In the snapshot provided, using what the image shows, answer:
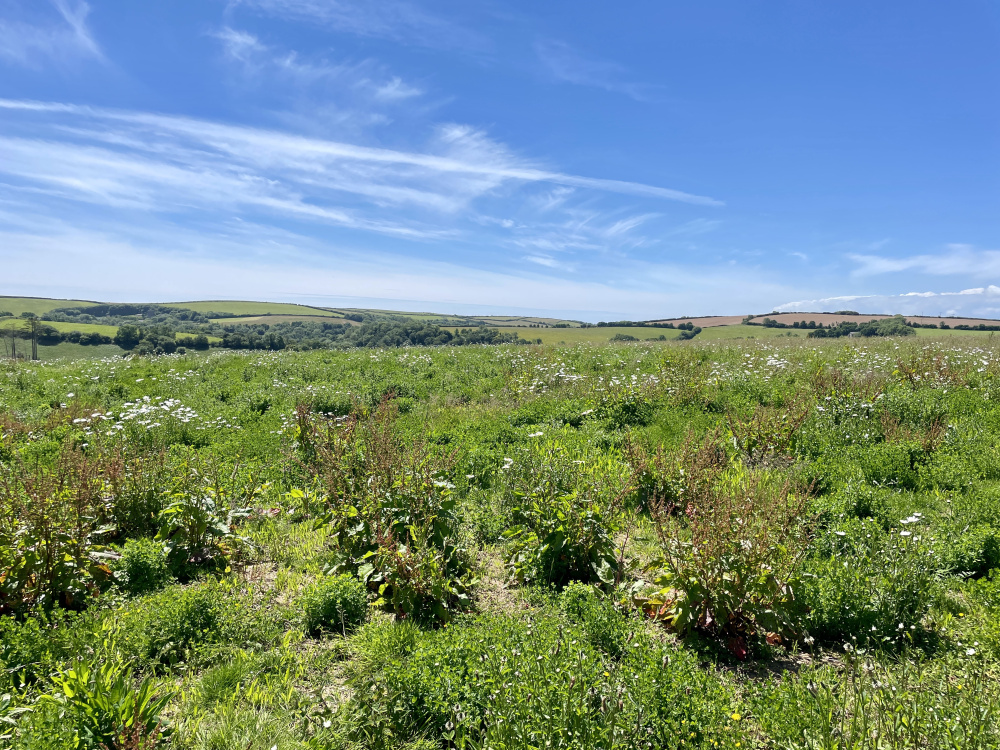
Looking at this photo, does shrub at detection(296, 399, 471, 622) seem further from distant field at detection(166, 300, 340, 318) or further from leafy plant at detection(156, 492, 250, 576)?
distant field at detection(166, 300, 340, 318)

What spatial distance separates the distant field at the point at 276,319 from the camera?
129625 millimetres

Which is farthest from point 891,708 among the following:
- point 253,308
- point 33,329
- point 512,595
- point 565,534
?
point 253,308

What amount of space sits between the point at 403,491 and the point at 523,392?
740 cm

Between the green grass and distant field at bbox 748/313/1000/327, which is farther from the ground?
distant field at bbox 748/313/1000/327

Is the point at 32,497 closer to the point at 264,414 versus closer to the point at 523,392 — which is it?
the point at 264,414

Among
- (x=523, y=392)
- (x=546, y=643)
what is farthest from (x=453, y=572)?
(x=523, y=392)

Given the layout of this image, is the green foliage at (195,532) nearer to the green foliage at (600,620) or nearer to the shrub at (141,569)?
the shrub at (141,569)

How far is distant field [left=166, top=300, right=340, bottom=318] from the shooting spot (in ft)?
498

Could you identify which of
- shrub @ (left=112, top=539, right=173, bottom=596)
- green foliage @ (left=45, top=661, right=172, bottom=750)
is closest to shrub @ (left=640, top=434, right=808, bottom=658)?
green foliage @ (left=45, top=661, right=172, bottom=750)

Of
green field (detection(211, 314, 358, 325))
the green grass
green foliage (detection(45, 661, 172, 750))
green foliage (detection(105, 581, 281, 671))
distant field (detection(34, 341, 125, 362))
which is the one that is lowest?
distant field (detection(34, 341, 125, 362))

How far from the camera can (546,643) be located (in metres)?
3.35

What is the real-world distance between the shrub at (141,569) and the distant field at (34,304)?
175 metres

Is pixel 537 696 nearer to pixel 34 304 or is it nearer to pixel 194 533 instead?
pixel 194 533

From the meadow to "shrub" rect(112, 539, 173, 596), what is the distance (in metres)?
0.02
